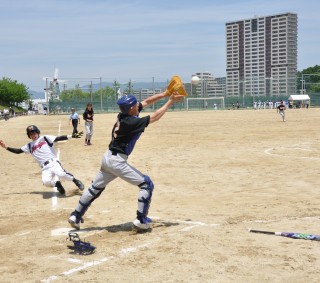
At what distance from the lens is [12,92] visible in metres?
125

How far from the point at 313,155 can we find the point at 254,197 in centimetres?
752

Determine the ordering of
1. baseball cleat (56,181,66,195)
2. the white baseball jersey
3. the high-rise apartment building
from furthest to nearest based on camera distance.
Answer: the high-rise apartment building
the white baseball jersey
baseball cleat (56,181,66,195)

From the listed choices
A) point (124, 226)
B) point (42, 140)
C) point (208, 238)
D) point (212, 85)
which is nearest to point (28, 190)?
point (42, 140)

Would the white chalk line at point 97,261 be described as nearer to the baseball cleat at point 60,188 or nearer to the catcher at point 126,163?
the catcher at point 126,163

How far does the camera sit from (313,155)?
16.7 m

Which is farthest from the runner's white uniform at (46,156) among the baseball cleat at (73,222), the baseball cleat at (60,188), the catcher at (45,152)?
the baseball cleat at (73,222)

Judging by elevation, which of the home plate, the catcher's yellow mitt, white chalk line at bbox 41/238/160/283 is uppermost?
the catcher's yellow mitt

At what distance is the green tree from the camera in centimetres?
12275

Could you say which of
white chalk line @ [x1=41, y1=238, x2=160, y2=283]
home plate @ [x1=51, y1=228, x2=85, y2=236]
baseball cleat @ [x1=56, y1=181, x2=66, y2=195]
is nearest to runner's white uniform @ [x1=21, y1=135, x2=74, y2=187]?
baseball cleat @ [x1=56, y1=181, x2=66, y2=195]

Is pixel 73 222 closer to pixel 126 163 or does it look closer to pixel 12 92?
pixel 126 163

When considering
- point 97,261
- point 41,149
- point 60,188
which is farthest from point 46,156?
point 97,261

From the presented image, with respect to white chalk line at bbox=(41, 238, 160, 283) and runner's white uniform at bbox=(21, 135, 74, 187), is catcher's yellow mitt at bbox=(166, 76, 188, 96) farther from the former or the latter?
runner's white uniform at bbox=(21, 135, 74, 187)

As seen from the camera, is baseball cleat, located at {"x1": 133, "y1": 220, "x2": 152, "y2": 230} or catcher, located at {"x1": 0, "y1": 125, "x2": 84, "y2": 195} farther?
catcher, located at {"x1": 0, "y1": 125, "x2": 84, "y2": 195}

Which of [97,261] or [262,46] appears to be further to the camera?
[262,46]
